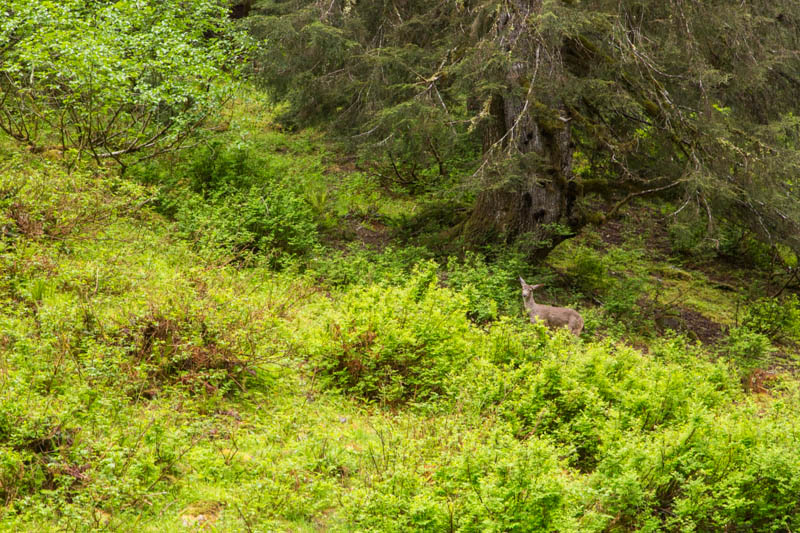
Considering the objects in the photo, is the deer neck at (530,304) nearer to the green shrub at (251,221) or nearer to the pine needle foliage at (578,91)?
the pine needle foliage at (578,91)

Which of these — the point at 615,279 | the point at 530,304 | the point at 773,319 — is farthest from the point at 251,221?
the point at 773,319

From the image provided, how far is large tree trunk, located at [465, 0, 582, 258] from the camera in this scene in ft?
33.6

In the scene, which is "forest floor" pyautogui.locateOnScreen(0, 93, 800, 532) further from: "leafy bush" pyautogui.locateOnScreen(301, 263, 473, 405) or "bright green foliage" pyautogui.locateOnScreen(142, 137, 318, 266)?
"bright green foliage" pyautogui.locateOnScreen(142, 137, 318, 266)

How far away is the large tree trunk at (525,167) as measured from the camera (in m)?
10.2

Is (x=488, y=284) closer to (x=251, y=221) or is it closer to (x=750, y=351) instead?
(x=750, y=351)

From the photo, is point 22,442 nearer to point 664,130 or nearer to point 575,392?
point 575,392

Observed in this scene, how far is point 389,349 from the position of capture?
285 inches

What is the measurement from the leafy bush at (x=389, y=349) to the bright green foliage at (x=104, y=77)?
5.57 m

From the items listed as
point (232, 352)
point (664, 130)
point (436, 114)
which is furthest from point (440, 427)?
point (664, 130)

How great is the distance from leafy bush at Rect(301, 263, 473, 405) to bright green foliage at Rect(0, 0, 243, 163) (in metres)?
5.57

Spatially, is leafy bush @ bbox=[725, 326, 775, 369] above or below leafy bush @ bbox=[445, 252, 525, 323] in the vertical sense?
below

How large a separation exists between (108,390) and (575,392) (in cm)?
383

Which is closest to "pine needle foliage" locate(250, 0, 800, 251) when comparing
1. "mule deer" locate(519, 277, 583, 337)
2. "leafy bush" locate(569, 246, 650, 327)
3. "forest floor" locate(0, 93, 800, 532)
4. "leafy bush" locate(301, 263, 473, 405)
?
"leafy bush" locate(569, 246, 650, 327)

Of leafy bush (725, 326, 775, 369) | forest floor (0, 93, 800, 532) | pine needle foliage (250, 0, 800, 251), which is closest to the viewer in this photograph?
forest floor (0, 93, 800, 532)
